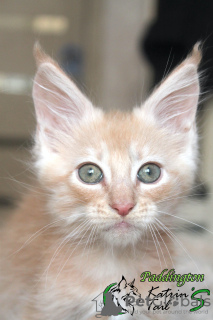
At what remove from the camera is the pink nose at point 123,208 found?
0.98m

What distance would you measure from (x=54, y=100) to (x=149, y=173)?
36 centimetres

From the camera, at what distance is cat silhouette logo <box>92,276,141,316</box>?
1080 mm

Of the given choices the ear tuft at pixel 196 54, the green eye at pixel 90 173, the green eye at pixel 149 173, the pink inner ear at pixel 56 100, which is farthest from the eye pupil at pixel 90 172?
the ear tuft at pixel 196 54

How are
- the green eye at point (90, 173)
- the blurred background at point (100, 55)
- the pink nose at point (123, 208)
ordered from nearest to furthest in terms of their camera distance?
1. the pink nose at point (123, 208)
2. the green eye at point (90, 173)
3. the blurred background at point (100, 55)

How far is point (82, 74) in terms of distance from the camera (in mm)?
2986

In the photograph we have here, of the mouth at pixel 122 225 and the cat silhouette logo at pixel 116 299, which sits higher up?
the mouth at pixel 122 225

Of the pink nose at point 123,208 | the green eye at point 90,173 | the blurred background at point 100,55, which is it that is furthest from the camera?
the blurred background at point 100,55

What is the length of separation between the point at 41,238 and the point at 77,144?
1.11 ft

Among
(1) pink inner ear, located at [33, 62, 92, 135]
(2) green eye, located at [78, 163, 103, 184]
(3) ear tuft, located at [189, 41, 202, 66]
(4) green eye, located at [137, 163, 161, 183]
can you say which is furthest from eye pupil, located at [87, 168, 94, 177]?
(3) ear tuft, located at [189, 41, 202, 66]

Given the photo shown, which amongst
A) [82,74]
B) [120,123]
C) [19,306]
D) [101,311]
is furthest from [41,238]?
[82,74]

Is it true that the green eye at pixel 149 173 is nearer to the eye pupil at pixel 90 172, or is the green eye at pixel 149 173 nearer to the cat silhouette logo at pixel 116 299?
the eye pupil at pixel 90 172

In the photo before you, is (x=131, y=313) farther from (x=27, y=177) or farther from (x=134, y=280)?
(x=27, y=177)

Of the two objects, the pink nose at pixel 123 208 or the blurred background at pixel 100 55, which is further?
the blurred background at pixel 100 55

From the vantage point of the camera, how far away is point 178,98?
4.05ft
